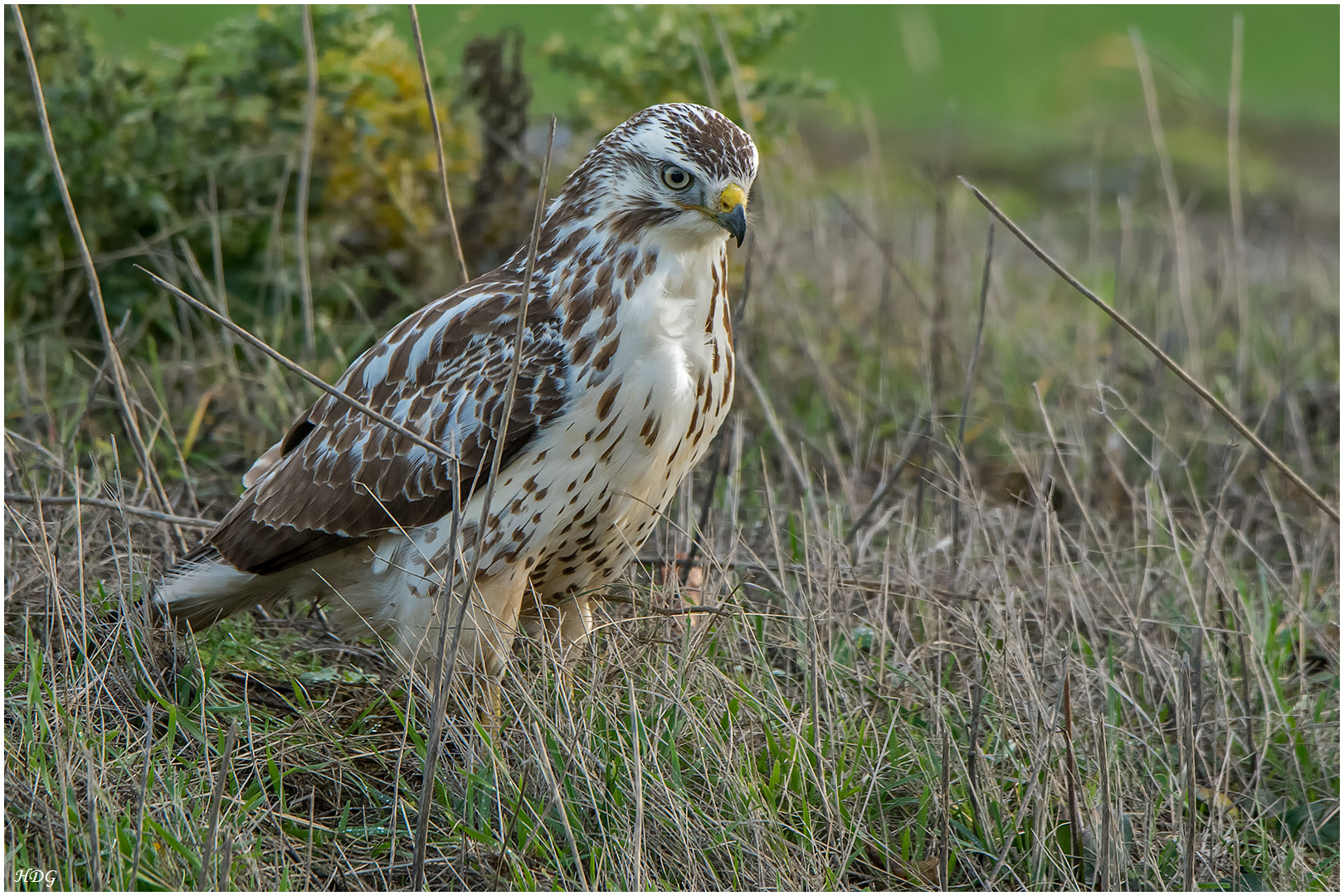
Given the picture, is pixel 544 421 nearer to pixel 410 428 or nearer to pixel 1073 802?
pixel 410 428

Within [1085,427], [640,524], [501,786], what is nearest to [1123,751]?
[640,524]

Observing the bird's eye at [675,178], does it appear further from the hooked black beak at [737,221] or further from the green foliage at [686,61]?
the green foliage at [686,61]

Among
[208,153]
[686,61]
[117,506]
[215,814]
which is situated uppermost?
[686,61]

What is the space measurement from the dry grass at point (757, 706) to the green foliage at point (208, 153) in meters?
0.54

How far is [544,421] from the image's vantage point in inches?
107

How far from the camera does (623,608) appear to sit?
10.8 feet

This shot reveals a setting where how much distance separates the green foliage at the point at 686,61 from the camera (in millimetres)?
4773

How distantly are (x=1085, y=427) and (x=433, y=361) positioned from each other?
2.43 m

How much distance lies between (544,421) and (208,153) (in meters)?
2.65

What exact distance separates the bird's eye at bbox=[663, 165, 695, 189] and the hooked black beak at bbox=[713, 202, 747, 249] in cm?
10

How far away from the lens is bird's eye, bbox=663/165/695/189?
8.77 feet

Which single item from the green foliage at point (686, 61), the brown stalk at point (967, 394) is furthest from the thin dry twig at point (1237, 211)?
the green foliage at point (686, 61)

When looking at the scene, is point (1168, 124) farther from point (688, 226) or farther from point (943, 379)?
point (688, 226)

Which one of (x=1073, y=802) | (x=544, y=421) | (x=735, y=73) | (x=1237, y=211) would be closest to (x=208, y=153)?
(x=735, y=73)
